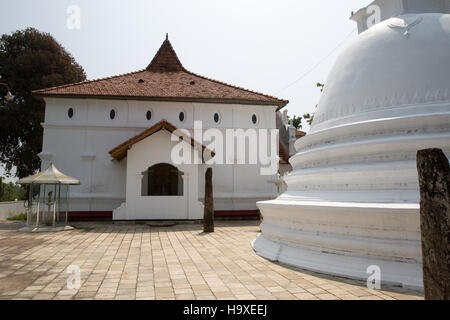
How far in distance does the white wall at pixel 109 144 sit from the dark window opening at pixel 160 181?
1.30m

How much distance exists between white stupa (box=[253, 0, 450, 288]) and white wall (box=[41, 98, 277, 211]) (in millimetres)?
9088

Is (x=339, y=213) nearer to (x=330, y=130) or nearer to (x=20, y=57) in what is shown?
(x=330, y=130)

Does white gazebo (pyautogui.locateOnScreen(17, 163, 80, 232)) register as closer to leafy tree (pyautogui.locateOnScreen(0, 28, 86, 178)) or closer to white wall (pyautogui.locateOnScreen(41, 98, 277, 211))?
white wall (pyautogui.locateOnScreen(41, 98, 277, 211))

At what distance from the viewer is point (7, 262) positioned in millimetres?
6051

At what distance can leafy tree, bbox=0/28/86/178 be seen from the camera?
21.0m

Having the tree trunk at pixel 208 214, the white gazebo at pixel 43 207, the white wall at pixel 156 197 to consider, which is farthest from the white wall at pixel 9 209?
the tree trunk at pixel 208 214

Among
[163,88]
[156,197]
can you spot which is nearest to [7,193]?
[163,88]

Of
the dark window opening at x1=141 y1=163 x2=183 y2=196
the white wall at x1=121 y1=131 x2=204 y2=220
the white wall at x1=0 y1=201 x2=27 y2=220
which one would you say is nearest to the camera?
the white wall at x1=121 y1=131 x2=204 y2=220

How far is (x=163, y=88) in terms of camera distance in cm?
1717

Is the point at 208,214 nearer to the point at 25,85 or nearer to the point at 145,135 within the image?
the point at 145,135

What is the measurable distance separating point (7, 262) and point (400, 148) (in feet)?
25.0

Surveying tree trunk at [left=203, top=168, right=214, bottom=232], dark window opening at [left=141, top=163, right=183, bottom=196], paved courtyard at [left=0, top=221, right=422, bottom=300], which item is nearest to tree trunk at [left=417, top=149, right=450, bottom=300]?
paved courtyard at [left=0, top=221, right=422, bottom=300]
